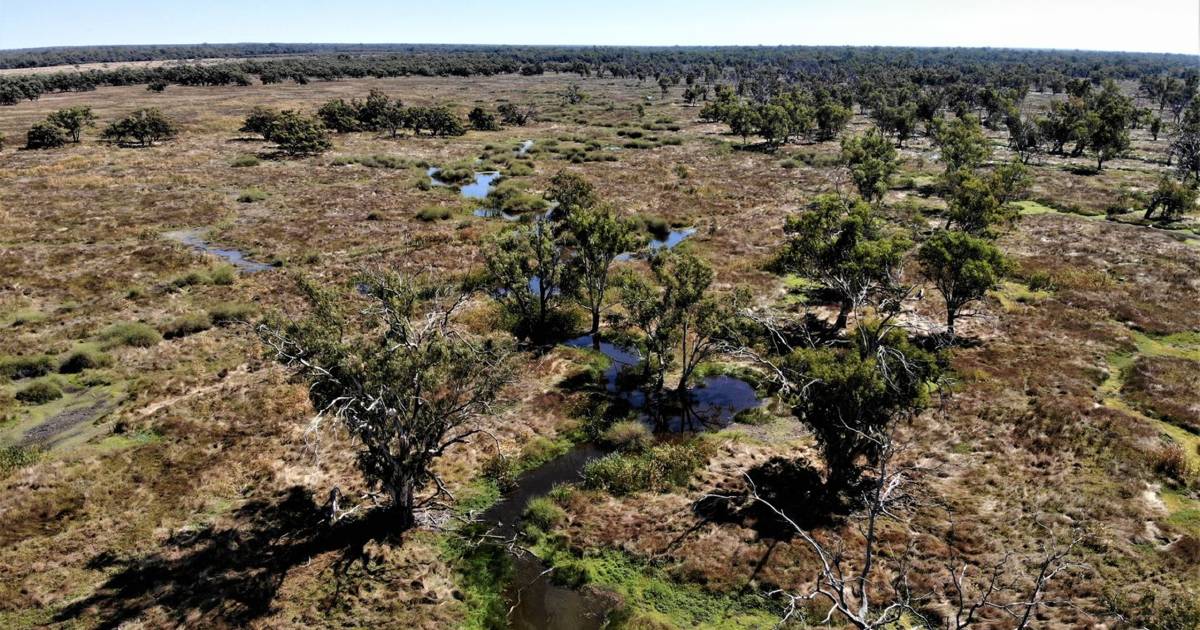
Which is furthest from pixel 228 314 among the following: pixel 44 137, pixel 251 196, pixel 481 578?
pixel 44 137

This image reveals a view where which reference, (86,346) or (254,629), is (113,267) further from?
(254,629)

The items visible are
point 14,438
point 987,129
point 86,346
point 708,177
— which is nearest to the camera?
point 14,438

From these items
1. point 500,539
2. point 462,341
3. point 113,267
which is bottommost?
point 500,539

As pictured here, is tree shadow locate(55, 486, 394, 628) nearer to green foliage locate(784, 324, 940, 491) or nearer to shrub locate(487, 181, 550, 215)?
green foliage locate(784, 324, 940, 491)

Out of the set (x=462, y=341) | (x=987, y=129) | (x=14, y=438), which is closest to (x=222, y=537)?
(x=462, y=341)

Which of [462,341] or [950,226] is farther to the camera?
[950,226]

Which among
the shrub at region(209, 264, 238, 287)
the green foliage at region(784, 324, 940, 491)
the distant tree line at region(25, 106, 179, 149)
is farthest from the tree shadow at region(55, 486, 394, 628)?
the distant tree line at region(25, 106, 179, 149)
